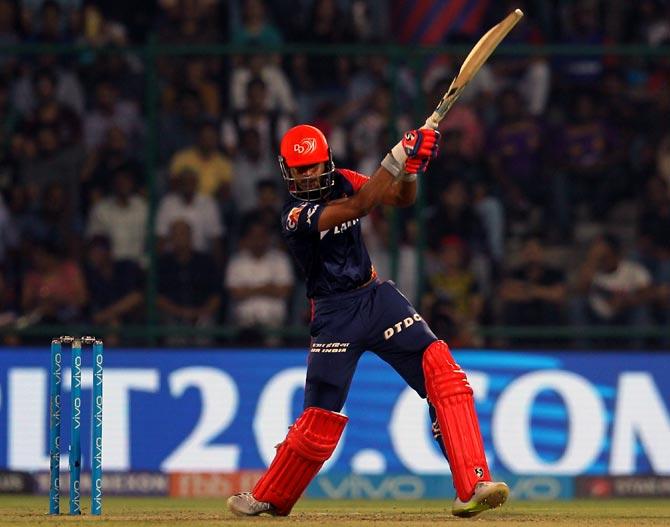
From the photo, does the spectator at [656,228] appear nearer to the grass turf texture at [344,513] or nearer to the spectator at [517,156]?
the spectator at [517,156]

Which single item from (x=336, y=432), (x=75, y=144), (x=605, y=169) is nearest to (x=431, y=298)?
(x=605, y=169)

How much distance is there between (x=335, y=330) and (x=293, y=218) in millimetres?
695

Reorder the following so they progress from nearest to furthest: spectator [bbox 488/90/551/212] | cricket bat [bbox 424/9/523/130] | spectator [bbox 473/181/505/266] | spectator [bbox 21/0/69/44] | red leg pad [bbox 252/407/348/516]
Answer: red leg pad [bbox 252/407/348/516] → cricket bat [bbox 424/9/523/130] → spectator [bbox 473/181/505/266] → spectator [bbox 488/90/551/212] → spectator [bbox 21/0/69/44]

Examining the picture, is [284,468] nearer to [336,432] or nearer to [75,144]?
[336,432]

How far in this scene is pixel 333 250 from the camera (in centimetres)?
944

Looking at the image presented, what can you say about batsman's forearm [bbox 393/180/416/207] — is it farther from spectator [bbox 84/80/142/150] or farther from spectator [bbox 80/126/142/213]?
spectator [bbox 84/80/142/150]

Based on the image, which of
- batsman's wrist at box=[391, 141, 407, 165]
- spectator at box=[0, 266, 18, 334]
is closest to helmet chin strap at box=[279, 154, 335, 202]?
batsman's wrist at box=[391, 141, 407, 165]

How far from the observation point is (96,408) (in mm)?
9391

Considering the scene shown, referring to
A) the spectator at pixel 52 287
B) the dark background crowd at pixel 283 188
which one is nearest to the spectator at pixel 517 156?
the dark background crowd at pixel 283 188

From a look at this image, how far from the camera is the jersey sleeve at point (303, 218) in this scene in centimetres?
914

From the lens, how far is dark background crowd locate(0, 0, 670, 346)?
47.0ft

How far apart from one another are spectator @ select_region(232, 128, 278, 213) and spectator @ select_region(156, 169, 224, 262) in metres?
0.26

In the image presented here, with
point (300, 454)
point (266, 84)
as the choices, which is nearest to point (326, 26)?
point (266, 84)

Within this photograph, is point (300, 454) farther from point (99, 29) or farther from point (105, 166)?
point (99, 29)
